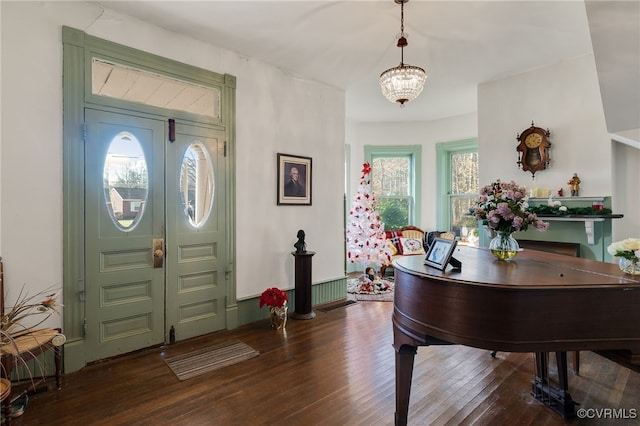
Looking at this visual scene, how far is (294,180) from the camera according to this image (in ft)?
14.1

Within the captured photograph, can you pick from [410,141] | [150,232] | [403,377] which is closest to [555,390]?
[403,377]

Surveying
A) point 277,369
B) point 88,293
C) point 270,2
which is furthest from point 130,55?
point 277,369

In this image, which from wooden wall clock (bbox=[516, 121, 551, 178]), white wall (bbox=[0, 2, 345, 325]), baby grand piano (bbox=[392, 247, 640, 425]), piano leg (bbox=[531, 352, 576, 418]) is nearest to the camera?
baby grand piano (bbox=[392, 247, 640, 425])

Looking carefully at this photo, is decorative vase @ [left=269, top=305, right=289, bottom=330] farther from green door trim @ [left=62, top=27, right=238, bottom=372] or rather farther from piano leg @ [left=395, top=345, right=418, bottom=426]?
piano leg @ [left=395, top=345, right=418, bottom=426]

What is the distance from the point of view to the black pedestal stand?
4.04 metres

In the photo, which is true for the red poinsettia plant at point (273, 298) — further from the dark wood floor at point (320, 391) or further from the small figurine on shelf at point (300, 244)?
the small figurine on shelf at point (300, 244)

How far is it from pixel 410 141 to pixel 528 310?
5.94 metres

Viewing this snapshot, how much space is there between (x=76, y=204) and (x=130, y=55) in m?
1.43

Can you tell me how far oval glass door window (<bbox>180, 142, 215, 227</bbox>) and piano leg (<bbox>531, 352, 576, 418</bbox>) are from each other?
3203mm

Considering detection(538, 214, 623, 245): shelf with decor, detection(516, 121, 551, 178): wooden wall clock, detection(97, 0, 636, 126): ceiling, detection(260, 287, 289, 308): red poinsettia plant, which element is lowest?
detection(260, 287, 289, 308): red poinsettia plant

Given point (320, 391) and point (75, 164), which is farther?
point (75, 164)

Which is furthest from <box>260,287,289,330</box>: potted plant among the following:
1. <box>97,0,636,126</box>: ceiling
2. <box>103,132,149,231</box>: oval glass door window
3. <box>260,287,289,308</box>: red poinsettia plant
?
<box>97,0,636,126</box>: ceiling

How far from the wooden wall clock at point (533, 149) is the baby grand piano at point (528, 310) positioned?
281 cm

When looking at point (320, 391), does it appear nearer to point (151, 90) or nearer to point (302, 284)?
point (302, 284)
